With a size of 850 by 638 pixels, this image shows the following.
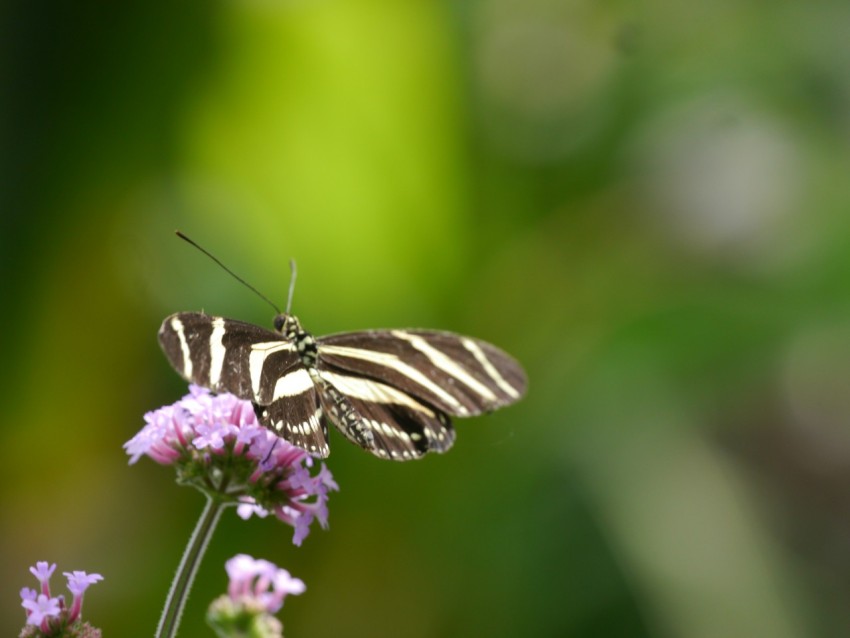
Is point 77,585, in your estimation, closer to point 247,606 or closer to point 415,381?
point 247,606

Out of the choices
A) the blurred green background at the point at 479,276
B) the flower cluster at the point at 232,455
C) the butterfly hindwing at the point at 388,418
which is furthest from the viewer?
the blurred green background at the point at 479,276

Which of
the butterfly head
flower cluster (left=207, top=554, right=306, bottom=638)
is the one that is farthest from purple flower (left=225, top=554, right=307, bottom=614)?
the butterfly head

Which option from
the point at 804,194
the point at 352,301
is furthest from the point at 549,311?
the point at 804,194

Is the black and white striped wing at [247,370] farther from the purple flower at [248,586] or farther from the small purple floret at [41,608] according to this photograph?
the small purple floret at [41,608]

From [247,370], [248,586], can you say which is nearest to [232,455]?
[247,370]

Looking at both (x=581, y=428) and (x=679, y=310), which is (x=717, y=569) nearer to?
(x=581, y=428)

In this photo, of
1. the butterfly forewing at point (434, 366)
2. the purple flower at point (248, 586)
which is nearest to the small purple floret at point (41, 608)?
the purple flower at point (248, 586)
